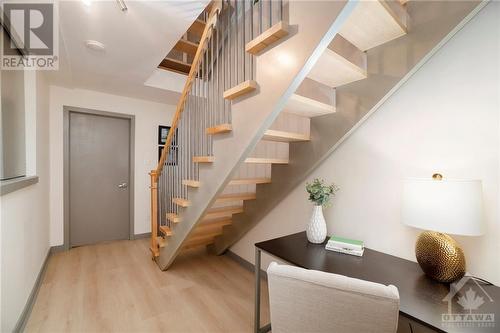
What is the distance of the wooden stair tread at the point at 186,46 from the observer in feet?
8.70

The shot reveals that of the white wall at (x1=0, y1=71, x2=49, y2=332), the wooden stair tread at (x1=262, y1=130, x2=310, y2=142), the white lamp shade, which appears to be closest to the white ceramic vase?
the wooden stair tread at (x1=262, y1=130, x2=310, y2=142)

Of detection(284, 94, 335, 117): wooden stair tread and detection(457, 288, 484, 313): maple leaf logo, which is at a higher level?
detection(284, 94, 335, 117): wooden stair tread

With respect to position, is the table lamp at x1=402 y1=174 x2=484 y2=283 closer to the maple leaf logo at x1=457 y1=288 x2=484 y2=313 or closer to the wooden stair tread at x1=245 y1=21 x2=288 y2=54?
the maple leaf logo at x1=457 y1=288 x2=484 y2=313

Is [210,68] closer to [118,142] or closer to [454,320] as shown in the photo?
[454,320]

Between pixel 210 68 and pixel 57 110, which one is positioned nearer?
pixel 210 68

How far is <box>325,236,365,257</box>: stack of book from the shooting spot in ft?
4.59

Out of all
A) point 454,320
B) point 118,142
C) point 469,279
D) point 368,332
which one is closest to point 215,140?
point 368,332

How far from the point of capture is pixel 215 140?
5.16 feet

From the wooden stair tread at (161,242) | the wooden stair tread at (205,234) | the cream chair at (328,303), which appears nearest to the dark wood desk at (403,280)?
the cream chair at (328,303)

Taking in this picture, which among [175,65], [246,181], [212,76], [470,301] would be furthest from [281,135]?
[175,65]

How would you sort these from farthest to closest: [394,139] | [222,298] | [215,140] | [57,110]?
[57,110] → [222,298] → [215,140] → [394,139]

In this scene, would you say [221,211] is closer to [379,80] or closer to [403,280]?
[403,280]

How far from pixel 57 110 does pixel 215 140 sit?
282cm

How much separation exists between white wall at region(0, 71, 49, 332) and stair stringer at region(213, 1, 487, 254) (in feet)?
6.23
